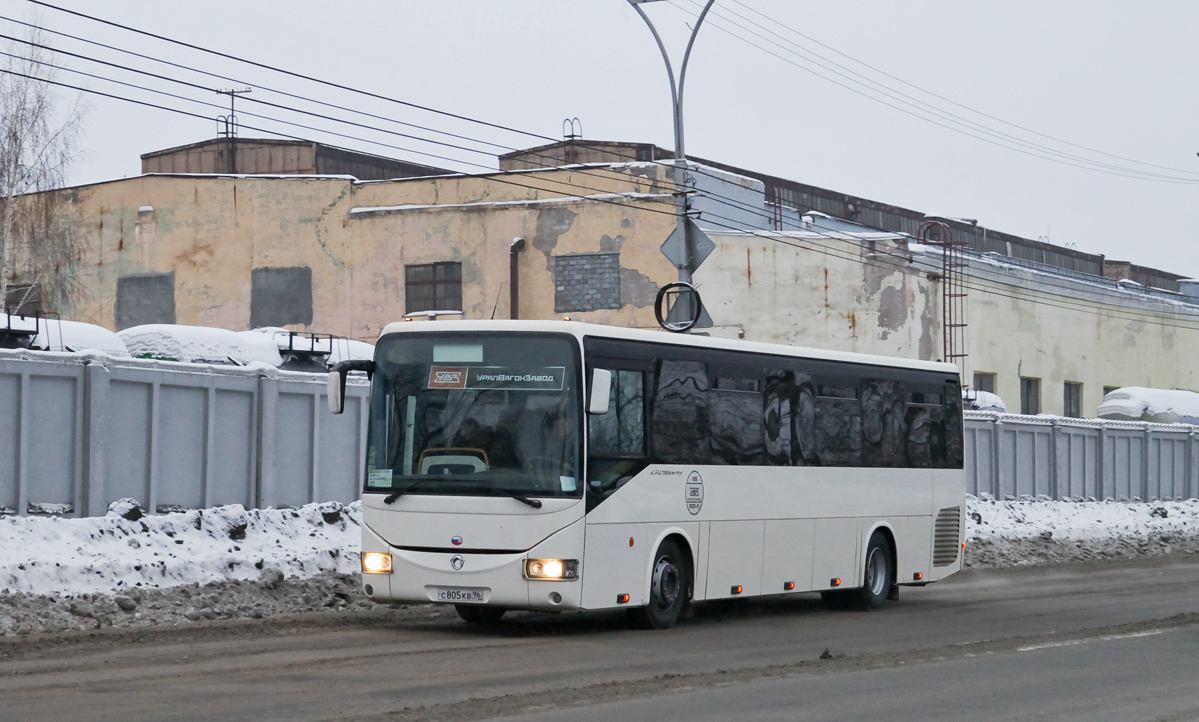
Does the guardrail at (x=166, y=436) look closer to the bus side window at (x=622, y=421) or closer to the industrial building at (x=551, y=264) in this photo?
the bus side window at (x=622, y=421)

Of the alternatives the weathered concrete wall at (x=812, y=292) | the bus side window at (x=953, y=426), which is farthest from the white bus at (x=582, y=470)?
the weathered concrete wall at (x=812, y=292)

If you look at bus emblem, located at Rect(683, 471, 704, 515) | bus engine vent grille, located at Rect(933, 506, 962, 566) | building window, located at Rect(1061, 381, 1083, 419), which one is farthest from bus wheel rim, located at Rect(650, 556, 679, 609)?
building window, located at Rect(1061, 381, 1083, 419)

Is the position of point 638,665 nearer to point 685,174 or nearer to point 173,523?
point 173,523

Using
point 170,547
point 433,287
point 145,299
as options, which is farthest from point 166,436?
point 145,299

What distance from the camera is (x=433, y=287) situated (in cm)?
4881

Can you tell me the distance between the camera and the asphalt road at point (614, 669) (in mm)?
9836

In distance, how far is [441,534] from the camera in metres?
14.2

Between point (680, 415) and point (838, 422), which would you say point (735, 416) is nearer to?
point (680, 415)

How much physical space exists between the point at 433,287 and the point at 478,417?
34883 mm

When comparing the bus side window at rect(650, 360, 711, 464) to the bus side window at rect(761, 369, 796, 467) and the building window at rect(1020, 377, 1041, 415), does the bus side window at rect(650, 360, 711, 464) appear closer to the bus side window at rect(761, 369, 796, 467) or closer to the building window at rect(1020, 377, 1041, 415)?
the bus side window at rect(761, 369, 796, 467)

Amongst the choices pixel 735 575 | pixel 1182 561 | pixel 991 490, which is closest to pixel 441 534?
pixel 735 575

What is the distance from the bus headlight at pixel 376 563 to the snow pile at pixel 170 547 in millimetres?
2283

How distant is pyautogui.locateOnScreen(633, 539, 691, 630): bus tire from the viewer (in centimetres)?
1513

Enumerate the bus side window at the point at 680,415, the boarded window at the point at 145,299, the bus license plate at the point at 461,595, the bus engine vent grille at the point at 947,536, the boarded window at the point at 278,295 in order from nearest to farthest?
the bus license plate at the point at 461,595 < the bus side window at the point at 680,415 < the bus engine vent grille at the point at 947,536 < the boarded window at the point at 278,295 < the boarded window at the point at 145,299
